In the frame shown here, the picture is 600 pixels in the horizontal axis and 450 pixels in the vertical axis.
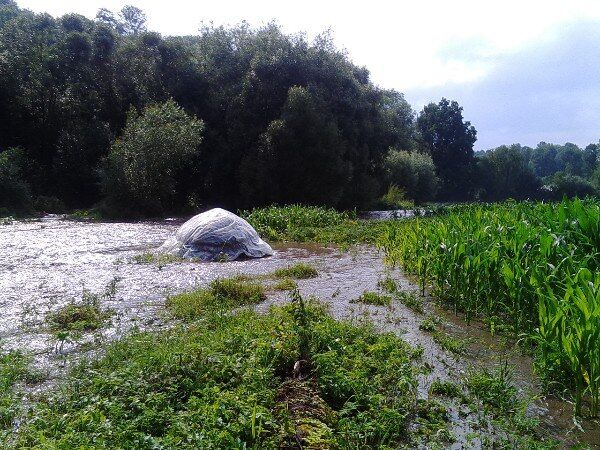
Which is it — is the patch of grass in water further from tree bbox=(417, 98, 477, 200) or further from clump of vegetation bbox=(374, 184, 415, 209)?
tree bbox=(417, 98, 477, 200)

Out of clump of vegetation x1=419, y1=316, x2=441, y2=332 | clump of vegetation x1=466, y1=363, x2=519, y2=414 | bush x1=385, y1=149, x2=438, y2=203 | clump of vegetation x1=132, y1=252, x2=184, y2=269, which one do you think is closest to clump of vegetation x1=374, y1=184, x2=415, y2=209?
bush x1=385, y1=149, x2=438, y2=203

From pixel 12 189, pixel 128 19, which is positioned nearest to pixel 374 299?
pixel 12 189

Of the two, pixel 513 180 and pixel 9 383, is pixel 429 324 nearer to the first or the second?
pixel 9 383

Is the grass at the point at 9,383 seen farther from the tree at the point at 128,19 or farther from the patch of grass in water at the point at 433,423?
the tree at the point at 128,19

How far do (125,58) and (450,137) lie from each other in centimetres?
4800

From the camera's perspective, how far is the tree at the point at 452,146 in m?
64.8

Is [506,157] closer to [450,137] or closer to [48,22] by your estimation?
[450,137]

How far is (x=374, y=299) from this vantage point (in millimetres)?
7621

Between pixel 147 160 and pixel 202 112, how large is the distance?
6852 millimetres

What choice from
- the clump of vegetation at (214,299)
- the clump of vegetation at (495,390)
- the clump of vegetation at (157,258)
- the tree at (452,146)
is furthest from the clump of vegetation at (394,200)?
the tree at (452,146)

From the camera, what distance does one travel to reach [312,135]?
84.8 ft

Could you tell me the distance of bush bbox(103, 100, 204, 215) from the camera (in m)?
22.7

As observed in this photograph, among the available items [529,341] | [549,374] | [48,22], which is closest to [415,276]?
[529,341]

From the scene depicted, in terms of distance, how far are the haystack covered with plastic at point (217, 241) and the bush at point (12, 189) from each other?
44.3 feet
